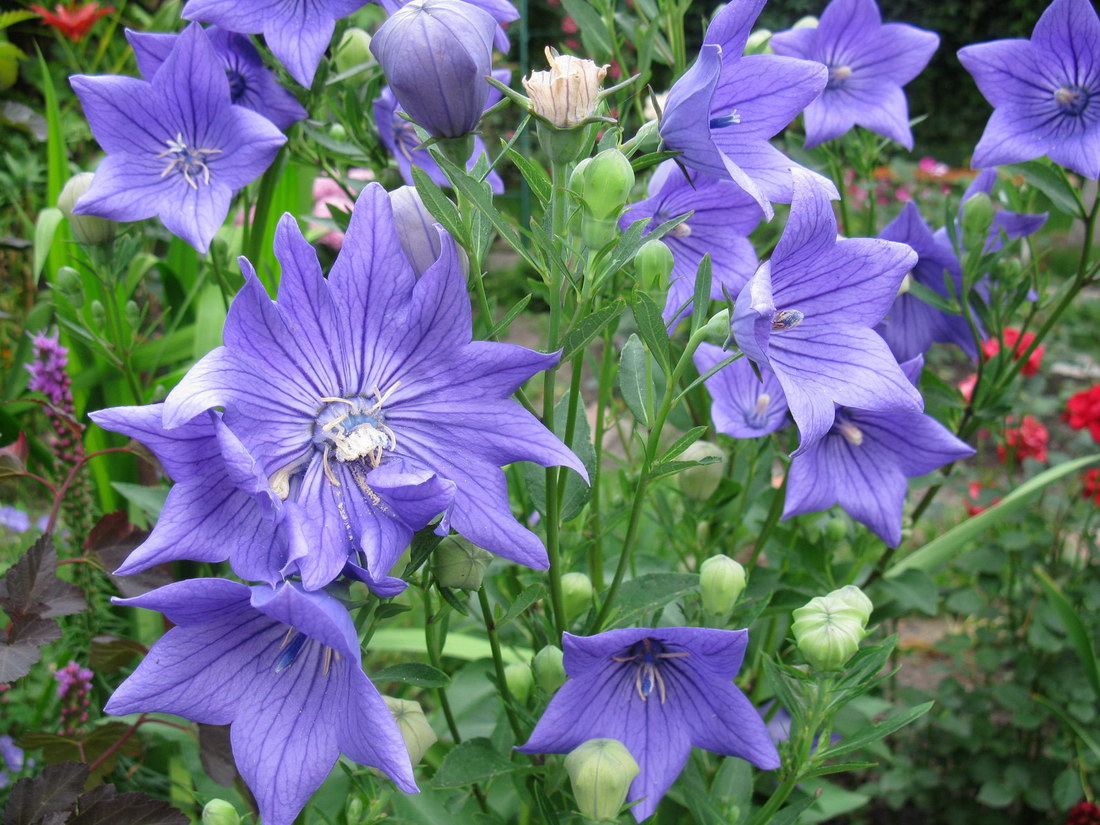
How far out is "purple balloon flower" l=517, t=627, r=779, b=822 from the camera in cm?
115

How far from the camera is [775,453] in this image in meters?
1.80

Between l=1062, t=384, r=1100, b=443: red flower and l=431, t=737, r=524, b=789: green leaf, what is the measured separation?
2032 mm

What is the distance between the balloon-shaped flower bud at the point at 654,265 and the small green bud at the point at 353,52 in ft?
2.45

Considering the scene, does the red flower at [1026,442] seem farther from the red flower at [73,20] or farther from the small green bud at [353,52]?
the red flower at [73,20]

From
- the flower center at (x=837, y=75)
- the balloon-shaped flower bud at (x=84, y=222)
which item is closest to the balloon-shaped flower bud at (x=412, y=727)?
the balloon-shaped flower bud at (x=84, y=222)

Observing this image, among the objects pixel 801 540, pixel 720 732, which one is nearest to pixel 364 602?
pixel 720 732

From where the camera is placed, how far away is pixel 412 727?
3.98 ft

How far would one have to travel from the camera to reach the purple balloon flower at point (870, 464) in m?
1.46

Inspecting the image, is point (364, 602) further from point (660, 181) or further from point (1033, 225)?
point (1033, 225)

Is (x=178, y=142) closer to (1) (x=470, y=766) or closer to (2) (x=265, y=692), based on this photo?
(2) (x=265, y=692)

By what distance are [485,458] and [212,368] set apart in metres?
0.27

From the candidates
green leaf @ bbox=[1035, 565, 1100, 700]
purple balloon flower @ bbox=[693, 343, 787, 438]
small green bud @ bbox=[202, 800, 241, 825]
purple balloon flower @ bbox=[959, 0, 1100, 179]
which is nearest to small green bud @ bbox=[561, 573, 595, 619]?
purple balloon flower @ bbox=[693, 343, 787, 438]

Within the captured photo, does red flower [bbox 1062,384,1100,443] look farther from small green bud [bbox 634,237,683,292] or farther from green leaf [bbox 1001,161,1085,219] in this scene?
small green bud [bbox 634,237,683,292]

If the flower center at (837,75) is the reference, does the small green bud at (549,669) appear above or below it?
below
